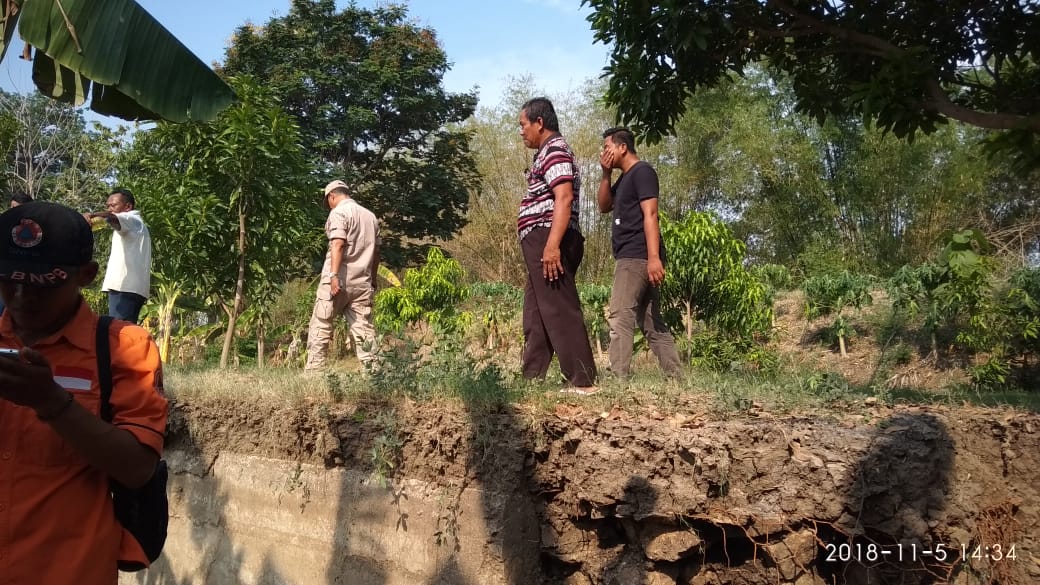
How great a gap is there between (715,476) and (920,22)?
12.3 ft

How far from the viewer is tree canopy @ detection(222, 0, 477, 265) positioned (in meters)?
20.2

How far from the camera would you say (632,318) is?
539 cm

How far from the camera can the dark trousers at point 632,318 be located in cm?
536

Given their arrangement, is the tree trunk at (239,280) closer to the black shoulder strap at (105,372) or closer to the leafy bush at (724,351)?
the leafy bush at (724,351)

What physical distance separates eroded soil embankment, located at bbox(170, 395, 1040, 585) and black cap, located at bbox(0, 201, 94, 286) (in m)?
2.54

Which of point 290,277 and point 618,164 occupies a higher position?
point 618,164

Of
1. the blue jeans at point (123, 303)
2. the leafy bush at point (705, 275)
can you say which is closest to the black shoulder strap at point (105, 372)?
the blue jeans at point (123, 303)

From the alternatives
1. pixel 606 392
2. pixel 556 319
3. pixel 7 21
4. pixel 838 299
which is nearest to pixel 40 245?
pixel 7 21

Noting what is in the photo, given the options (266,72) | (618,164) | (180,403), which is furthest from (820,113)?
(266,72)

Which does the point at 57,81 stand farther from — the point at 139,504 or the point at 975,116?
the point at 975,116

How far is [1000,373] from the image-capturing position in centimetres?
959

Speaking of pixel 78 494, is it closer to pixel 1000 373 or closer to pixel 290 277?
pixel 290 277

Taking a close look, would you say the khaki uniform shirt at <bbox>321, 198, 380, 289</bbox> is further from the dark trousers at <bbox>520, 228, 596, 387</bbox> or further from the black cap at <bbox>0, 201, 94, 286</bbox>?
the black cap at <bbox>0, 201, 94, 286</bbox>

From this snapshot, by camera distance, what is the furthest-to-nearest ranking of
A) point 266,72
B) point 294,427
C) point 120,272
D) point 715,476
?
point 266,72, point 120,272, point 294,427, point 715,476
